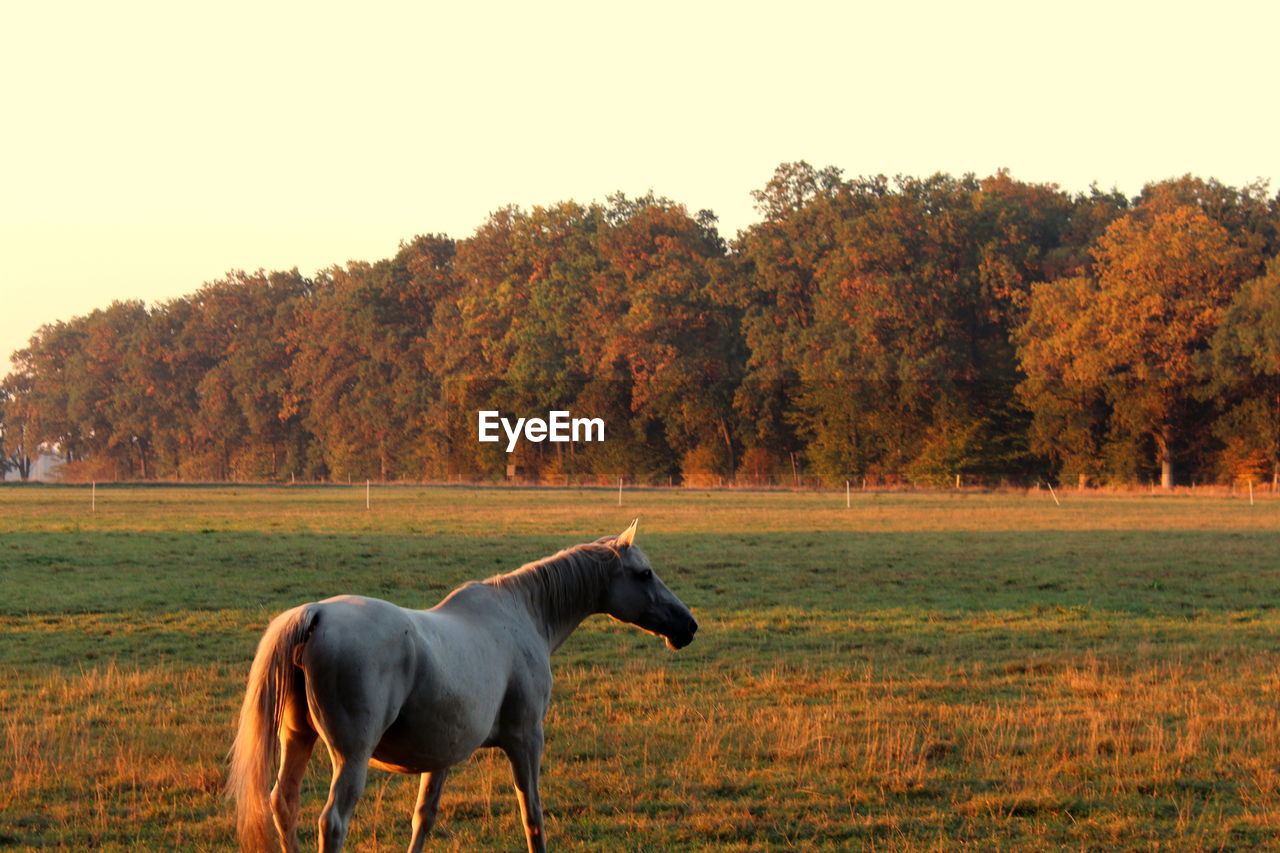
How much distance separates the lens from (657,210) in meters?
84.5

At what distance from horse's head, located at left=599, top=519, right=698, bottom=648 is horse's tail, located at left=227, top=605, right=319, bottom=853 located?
2.27 metres

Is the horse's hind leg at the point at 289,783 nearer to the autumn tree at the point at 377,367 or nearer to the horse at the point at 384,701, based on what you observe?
the horse at the point at 384,701

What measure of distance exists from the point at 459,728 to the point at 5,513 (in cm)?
4254

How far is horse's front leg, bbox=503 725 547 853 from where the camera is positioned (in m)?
6.63

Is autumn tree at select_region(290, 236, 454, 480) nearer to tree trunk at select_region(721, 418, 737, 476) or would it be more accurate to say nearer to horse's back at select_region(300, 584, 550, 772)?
tree trunk at select_region(721, 418, 737, 476)

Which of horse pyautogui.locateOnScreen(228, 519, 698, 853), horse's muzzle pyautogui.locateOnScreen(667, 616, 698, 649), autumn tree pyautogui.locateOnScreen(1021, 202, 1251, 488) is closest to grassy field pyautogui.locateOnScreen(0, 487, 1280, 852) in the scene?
horse's muzzle pyautogui.locateOnScreen(667, 616, 698, 649)

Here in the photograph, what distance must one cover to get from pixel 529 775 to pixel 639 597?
1383mm

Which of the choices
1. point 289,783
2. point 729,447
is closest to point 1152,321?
point 729,447

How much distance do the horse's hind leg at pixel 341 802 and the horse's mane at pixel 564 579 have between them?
1658mm

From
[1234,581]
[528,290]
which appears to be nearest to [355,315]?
[528,290]

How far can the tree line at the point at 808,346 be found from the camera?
2470 inches

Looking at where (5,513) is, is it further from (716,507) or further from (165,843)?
(165,843)

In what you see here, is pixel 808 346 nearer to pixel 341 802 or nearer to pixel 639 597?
pixel 639 597

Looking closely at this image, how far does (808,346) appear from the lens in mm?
72750
